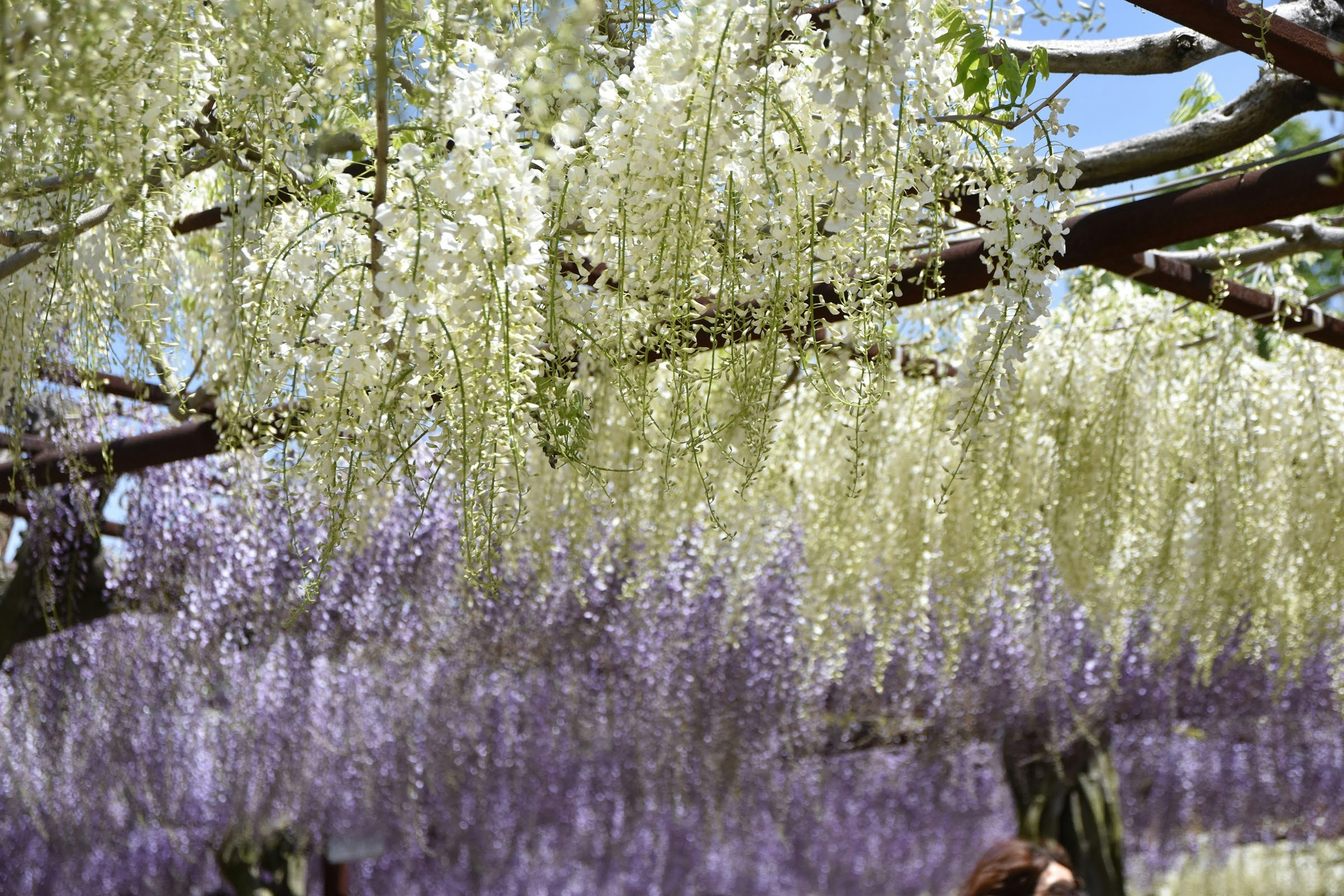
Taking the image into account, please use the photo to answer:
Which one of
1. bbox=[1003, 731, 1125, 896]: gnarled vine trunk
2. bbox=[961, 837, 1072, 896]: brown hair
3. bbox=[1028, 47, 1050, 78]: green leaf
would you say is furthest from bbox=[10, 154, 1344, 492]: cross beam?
bbox=[1003, 731, 1125, 896]: gnarled vine trunk

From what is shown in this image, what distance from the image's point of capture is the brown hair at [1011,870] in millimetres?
2336

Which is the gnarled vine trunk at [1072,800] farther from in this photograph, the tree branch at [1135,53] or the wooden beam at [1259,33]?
the wooden beam at [1259,33]

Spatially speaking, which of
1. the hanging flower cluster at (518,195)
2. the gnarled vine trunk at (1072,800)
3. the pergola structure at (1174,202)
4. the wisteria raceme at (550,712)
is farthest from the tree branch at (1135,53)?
the gnarled vine trunk at (1072,800)

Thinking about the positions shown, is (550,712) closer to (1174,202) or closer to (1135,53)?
(1174,202)

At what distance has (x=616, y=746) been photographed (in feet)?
23.6

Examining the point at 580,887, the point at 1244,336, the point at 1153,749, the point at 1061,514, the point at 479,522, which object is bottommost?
the point at 580,887

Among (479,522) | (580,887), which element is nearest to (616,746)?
(580,887)

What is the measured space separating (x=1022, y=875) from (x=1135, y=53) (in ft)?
4.91

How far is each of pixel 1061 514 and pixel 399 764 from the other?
441 centimetres

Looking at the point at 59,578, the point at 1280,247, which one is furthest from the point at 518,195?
the point at 59,578

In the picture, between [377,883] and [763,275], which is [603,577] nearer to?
[763,275]

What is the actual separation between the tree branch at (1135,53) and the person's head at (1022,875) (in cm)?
143

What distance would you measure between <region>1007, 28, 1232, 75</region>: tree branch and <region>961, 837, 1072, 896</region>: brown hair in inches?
55.7

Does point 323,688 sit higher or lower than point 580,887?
higher
